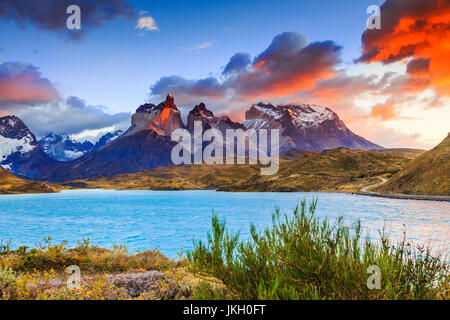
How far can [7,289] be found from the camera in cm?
742

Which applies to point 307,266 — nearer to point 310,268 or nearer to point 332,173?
point 310,268

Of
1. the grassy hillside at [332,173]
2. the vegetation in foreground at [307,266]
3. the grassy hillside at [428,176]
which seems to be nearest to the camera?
the vegetation in foreground at [307,266]

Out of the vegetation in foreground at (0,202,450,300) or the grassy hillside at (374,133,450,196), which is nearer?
the vegetation in foreground at (0,202,450,300)

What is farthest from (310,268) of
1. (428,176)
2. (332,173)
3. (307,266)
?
(332,173)

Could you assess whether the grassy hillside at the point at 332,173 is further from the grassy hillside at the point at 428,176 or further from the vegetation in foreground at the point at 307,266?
the vegetation in foreground at the point at 307,266

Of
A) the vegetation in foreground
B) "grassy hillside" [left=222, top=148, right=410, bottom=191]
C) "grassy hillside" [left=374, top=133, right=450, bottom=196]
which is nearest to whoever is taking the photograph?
the vegetation in foreground

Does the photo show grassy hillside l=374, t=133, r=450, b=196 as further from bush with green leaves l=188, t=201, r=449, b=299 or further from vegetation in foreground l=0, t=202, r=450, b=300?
bush with green leaves l=188, t=201, r=449, b=299

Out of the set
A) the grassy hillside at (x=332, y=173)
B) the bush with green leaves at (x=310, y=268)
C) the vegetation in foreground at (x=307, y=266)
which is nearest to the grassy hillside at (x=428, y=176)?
the grassy hillside at (x=332, y=173)

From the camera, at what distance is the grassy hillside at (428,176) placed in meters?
62.9

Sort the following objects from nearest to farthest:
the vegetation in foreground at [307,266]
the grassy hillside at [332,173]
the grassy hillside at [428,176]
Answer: the vegetation in foreground at [307,266] < the grassy hillside at [428,176] < the grassy hillside at [332,173]

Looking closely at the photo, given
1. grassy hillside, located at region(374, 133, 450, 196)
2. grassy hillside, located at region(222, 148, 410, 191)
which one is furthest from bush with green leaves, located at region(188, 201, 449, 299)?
grassy hillside, located at region(222, 148, 410, 191)

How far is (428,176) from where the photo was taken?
67.9 meters

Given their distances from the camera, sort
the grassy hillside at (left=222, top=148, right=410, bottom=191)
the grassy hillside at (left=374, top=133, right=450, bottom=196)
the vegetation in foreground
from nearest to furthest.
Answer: the vegetation in foreground, the grassy hillside at (left=374, top=133, right=450, bottom=196), the grassy hillside at (left=222, top=148, right=410, bottom=191)

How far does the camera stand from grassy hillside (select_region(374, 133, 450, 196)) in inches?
2477
